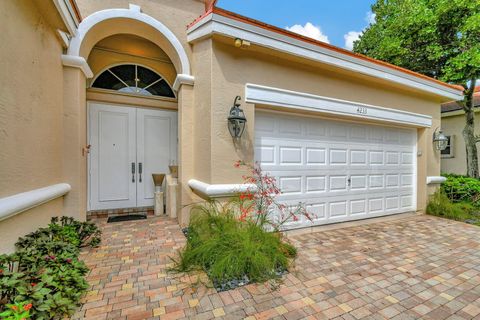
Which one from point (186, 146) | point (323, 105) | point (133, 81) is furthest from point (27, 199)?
point (323, 105)

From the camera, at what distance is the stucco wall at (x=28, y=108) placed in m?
2.46

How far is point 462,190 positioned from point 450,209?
1.62 metres

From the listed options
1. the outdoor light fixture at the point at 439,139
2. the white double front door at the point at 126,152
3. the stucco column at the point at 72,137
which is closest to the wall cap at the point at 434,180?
the outdoor light fixture at the point at 439,139

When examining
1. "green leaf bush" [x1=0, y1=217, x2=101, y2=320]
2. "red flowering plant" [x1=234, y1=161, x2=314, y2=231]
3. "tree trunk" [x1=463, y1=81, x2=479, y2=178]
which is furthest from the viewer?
A: "tree trunk" [x1=463, y1=81, x2=479, y2=178]

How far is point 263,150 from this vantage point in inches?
172

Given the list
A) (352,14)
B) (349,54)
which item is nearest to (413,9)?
(352,14)

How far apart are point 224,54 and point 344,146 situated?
3.45m

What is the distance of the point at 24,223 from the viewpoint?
2744 mm

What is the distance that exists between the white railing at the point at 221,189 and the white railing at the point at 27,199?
2.17 meters

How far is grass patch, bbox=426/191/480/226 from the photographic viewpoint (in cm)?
597

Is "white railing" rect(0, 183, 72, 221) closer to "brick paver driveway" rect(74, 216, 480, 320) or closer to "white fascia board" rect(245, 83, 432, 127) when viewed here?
"brick paver driveway" rect(74, 216, 480, 320)

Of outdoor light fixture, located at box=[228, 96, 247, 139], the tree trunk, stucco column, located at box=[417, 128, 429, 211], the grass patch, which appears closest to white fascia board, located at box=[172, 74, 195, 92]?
outdoor light fixture, located at box=[228, 96, 247, 139]

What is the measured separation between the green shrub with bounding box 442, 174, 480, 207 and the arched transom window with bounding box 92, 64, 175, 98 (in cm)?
930

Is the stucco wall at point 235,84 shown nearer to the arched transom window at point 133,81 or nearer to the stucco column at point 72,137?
the arched transom window at point 133,81
